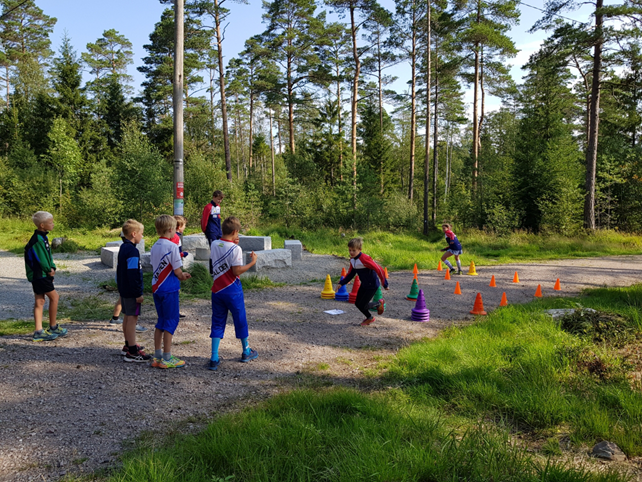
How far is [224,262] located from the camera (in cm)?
480

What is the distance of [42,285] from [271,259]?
283 inches

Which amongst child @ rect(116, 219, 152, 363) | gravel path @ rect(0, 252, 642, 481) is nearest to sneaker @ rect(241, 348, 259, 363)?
gravel path @ rect(0, 252, 642, 481)

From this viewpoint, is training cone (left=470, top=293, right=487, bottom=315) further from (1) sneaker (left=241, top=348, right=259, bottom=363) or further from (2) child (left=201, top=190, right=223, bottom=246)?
(2) child (left=201, top=190, right=223, bottom=246)

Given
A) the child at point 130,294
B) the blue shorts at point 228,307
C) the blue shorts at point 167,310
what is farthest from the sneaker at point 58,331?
the blue shorts at point 228,307

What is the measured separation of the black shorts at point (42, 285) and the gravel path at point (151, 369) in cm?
70

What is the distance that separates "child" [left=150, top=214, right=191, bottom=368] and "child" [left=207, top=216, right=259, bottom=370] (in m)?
0.38

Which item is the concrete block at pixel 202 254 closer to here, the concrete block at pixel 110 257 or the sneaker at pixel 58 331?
the concrete block at pixel 110 257

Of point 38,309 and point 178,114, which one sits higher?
point 178,114

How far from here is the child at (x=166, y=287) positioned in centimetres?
473

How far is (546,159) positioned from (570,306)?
17367 millimetres

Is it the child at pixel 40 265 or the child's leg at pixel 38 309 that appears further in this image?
the child's leg at pixel 38 309

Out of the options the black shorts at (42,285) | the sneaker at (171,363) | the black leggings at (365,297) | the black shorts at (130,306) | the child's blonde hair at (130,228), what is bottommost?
the sneaker at (171,363)

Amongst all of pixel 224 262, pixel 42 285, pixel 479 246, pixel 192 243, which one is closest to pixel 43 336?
pixel 42 285

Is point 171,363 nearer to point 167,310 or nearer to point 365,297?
point 167,310
